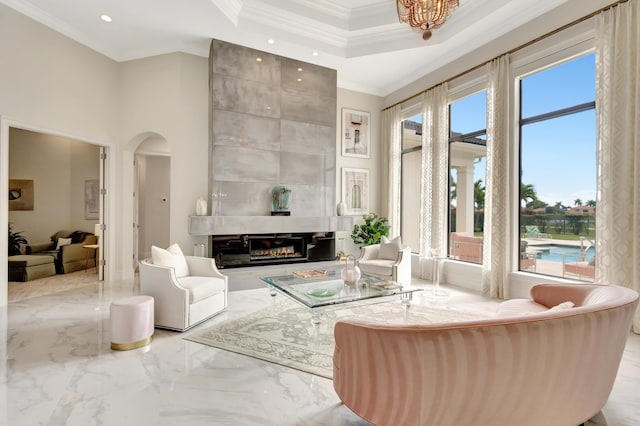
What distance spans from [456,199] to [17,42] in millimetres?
6949

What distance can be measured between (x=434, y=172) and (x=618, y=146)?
2757mm

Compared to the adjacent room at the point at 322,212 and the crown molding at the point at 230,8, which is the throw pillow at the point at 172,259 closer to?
the adjacent room at the point at 322,212

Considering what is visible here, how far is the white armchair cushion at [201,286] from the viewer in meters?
3.55

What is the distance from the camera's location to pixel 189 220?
538 cm

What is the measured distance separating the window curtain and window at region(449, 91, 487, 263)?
0.14m

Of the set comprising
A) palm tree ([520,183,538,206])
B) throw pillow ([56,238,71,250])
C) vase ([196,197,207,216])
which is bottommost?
throw pillow ([56,238,71,250])

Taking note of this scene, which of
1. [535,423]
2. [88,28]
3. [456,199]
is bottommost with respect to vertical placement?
[535,423]

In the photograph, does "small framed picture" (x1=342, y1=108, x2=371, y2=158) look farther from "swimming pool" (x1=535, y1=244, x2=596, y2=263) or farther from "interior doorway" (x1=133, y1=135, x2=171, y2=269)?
"interior doorway" (x1=133, y1=135, x2=171, y2=269)

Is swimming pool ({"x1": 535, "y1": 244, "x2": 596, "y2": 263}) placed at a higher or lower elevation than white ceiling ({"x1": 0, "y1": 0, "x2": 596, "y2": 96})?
lower

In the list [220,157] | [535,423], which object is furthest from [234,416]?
[220,157]

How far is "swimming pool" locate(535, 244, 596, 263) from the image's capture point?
159 inches

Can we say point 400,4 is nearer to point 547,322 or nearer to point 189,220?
point 547,322

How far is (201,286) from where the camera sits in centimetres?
367

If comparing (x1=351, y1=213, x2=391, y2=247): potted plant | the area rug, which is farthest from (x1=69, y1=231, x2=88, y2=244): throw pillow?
(x1=351, y1=213, x2=391, y2=247): potted plant
